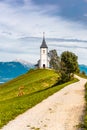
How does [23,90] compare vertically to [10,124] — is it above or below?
below

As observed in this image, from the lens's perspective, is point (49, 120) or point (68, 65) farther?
point (68, 65)

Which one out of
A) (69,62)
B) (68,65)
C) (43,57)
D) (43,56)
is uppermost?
(43,56)

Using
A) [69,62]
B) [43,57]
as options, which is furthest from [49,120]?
[43,57]

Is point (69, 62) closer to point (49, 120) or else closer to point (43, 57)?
point (43, 57)

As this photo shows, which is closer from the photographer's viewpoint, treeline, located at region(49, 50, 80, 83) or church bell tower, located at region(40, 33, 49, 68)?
treeline, located at region(49, 50, 80, 83)

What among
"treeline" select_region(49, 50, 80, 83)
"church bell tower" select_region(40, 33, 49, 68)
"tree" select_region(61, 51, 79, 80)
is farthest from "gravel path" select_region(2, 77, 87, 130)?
"church bell tower" select_region(40, 33, 49, 68)

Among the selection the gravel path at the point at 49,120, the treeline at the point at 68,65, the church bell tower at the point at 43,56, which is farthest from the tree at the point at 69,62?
the gravel path at the point at 49,120

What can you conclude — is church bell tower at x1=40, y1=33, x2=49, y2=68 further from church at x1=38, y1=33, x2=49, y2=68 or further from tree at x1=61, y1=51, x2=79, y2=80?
tree at x1=61, y1=51, x2=79, y2=80

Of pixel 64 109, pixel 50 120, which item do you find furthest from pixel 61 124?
pixel 64 109

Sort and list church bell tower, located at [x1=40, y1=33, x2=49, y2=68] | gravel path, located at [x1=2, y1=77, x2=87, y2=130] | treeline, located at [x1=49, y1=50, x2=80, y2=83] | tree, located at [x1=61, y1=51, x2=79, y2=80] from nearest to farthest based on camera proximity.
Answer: gravel path, located at [x1=2, y1=77, x2=87, y2=130], treeline, located at [x1=49, y1=50, x2=80, y2=83], tree, located at [x1=61, y1=51, x2=79, y2=80], church bell tower, located at [x1=40, y1=33, x2=49, y2=68]

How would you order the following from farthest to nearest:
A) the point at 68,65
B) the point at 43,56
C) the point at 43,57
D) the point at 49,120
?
the point at 43,56
the point at 43,57
the point at 68,65
the point at 49,120

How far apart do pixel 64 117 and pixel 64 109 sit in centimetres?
512

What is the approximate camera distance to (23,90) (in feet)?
317

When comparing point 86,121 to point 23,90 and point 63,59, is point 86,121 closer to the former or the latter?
point 23,90
